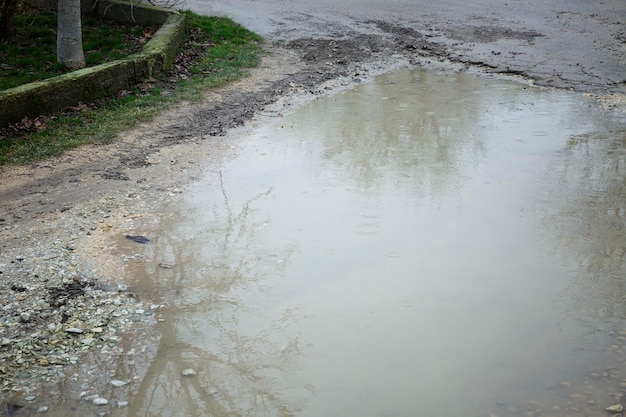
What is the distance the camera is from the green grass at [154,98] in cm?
844

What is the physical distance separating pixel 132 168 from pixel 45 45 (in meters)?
5.95

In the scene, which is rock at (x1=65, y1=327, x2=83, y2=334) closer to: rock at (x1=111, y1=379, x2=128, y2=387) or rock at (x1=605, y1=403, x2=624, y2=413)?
rock at (x1=111, y1=379, x2=128, y2=387)

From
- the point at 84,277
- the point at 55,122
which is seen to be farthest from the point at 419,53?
the point at 84,277

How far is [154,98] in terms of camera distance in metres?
10.2

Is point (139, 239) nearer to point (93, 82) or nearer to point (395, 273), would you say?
point (395, 273)

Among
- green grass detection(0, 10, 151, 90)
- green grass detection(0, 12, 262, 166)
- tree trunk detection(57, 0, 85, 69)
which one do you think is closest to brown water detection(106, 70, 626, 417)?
green grass detection(0, 12, 262, 166)

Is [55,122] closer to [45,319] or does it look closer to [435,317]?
[45,319]

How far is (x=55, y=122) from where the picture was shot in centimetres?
909

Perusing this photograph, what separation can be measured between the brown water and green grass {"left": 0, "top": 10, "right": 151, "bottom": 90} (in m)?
3.87

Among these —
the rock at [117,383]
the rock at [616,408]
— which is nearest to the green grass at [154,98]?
the rock at [117,383]

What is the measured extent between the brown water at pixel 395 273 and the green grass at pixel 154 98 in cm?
164

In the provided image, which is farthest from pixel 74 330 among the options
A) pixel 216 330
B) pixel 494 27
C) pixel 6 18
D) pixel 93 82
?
pixel 494 27

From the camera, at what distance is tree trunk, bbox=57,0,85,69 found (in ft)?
34.9

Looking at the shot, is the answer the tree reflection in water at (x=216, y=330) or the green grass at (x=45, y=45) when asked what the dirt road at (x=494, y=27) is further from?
the tree reflection in water at (x=216, y=330)
